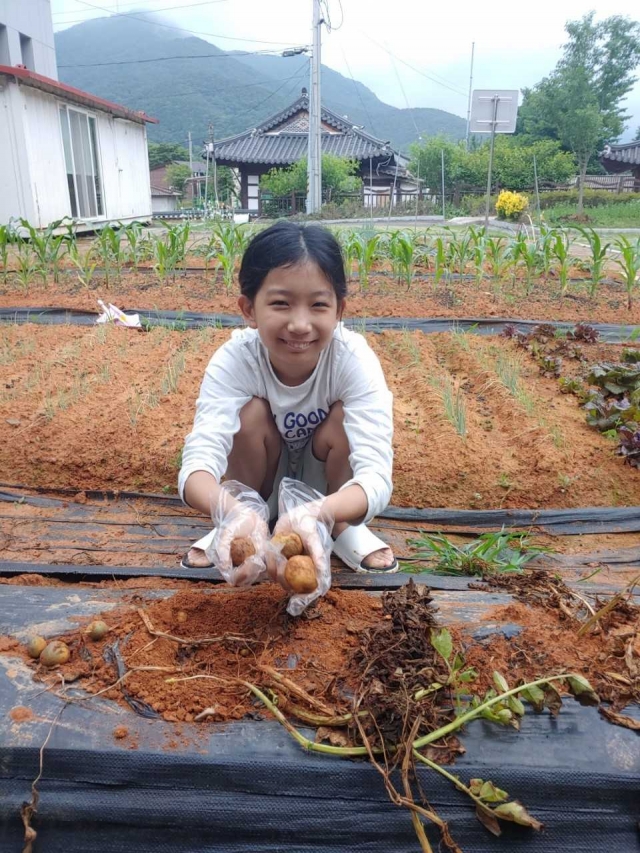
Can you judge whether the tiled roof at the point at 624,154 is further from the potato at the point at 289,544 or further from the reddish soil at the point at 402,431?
the potato at the point at 289,544

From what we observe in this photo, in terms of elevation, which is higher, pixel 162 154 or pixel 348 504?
pixel 162 154

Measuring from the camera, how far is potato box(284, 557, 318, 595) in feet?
3.82

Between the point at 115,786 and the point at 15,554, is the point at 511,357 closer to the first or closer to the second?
the point at 15,554

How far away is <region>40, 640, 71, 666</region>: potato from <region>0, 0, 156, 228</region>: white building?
10045 millimetres

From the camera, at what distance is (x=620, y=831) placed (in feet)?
3.19

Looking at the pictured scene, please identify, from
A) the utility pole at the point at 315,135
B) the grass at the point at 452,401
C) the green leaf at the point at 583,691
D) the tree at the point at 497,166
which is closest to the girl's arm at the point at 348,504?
the green leaf at the point at 583,691

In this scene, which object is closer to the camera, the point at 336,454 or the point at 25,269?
the point at 336,454

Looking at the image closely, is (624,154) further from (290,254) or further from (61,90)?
(290,254)

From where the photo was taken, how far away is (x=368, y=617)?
1324mm

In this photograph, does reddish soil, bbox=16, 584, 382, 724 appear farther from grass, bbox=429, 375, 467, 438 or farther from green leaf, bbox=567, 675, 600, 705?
grass, bbox=429, 375, 467, 438

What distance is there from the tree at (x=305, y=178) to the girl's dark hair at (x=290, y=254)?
21.8 m

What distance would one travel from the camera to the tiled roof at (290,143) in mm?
24469

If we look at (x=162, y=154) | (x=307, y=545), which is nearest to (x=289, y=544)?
(x=307, y=545)

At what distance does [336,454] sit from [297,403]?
19 cm
